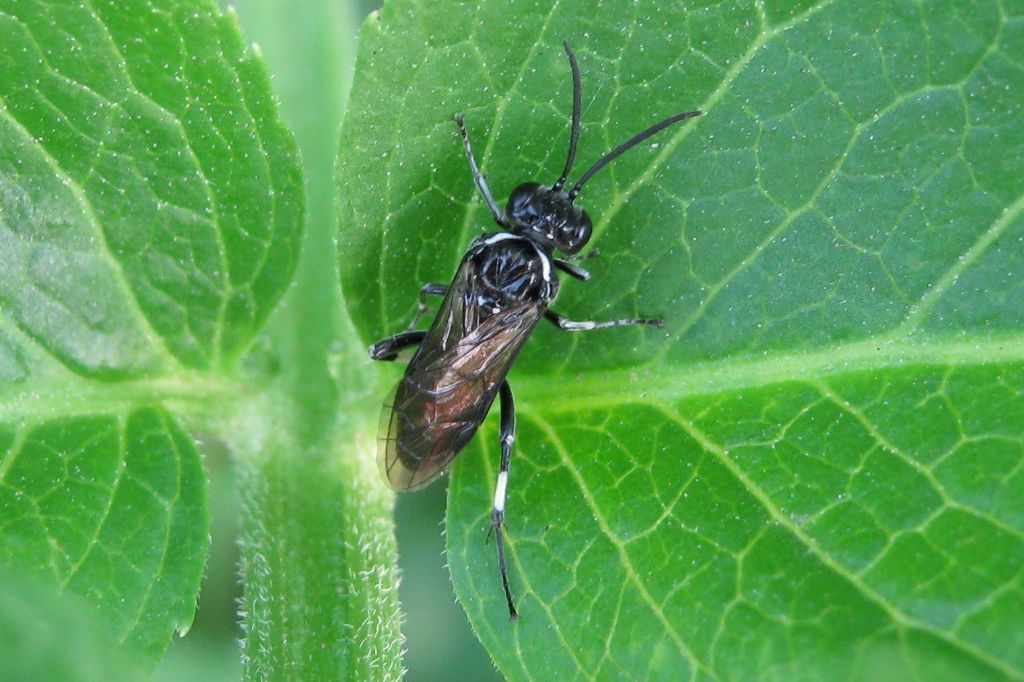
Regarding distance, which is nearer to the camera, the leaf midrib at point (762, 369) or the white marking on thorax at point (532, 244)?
the leaf midrib at point (762, 369)

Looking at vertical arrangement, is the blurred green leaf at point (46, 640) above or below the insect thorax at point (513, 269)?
below

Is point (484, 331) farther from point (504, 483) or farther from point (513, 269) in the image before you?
point (504, 483)

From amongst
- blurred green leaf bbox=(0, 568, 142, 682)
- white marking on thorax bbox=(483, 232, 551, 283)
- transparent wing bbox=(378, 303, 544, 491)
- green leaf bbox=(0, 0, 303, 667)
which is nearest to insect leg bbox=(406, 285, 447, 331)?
transparent wing bbox=(378, 303, 544, 491)

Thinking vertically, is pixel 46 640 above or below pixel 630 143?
below

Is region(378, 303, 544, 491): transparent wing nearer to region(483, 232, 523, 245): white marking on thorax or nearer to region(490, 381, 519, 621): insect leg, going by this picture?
region(490, 381, 519, 621): insect leg

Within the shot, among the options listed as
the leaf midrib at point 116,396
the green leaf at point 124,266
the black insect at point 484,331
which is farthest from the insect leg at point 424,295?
the leaf midrib at point 116,396

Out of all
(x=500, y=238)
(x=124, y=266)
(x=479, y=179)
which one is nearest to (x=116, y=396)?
(x=124, y=266)

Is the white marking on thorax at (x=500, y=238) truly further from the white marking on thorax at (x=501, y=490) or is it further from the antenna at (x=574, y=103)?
the white marking on thorax at (x=501, y=490)
